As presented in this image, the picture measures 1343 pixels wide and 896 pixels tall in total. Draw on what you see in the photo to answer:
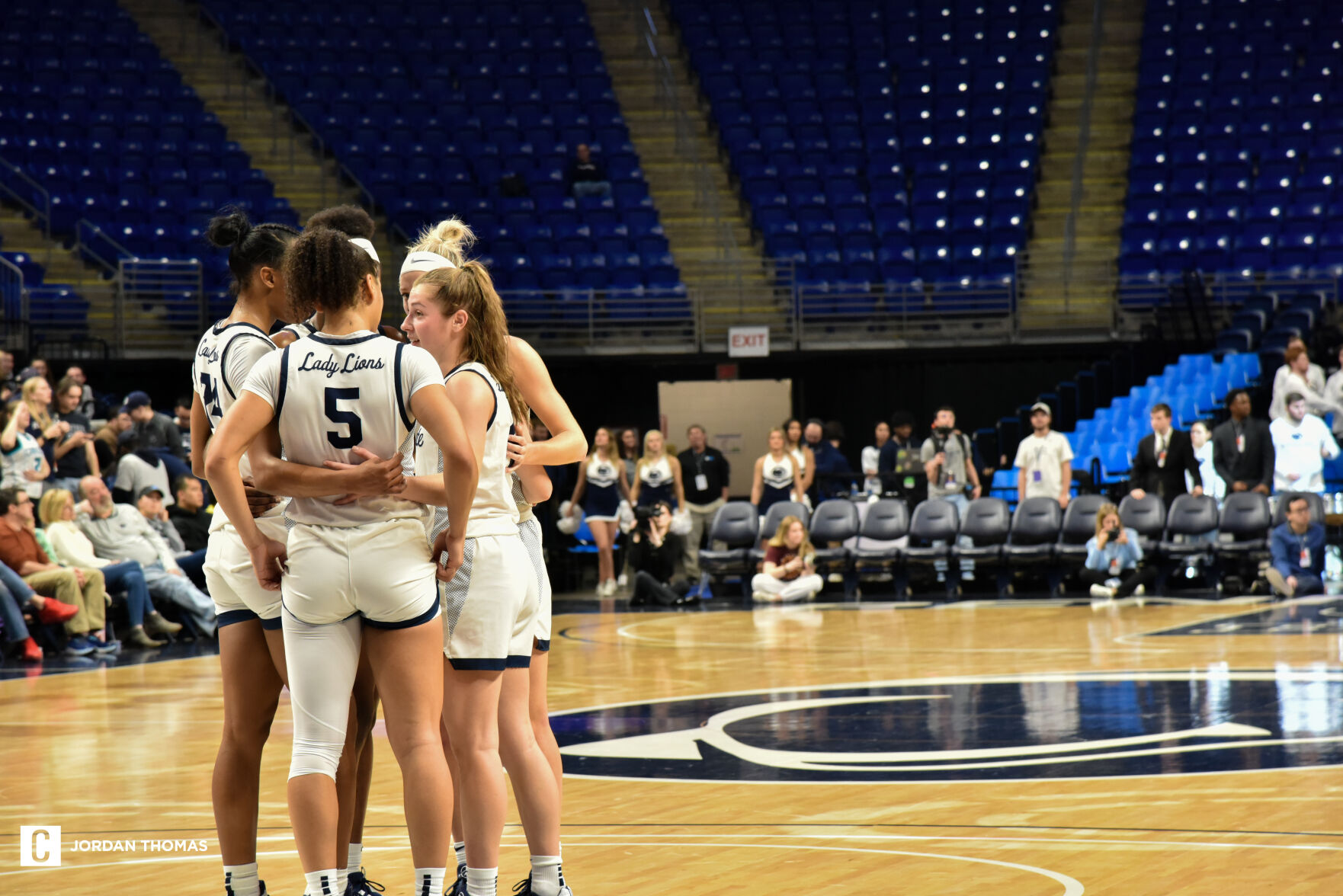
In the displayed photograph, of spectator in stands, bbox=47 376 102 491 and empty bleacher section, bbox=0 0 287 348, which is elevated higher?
empty bleacher section, bbox=0 0 287 348

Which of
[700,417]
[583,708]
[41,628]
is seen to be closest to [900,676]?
[583,708]

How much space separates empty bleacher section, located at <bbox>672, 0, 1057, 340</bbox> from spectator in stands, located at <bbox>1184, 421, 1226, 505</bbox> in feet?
13.6

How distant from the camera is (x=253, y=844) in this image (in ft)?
11.5

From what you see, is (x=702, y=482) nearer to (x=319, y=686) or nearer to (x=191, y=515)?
(x=191, y=515)

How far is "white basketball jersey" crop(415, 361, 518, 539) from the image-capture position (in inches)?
138

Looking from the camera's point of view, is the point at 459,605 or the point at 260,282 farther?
the point at 260,282

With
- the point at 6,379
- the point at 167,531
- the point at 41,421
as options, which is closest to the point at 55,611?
the point at 167,531

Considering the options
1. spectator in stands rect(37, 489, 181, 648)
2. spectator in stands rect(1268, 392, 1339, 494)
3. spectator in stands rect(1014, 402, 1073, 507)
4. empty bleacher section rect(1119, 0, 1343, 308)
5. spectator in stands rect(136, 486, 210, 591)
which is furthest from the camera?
empty bleacher section rect(1119, 0, 1343, 308)

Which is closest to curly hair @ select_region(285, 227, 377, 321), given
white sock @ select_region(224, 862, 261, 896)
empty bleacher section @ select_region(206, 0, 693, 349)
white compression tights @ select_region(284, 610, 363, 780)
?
white compression tights @ select_region(284, 610, 363, 780)

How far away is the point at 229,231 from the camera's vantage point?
12.3ft

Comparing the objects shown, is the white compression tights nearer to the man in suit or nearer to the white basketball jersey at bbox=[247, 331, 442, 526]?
the white basketball jersey at bbox=[247, 331, 442, 526]

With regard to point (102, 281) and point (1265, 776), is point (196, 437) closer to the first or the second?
point (1265, 776)

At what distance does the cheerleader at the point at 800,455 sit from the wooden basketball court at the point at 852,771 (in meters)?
5.28

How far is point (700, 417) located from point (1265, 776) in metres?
15.0
